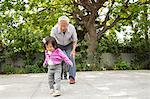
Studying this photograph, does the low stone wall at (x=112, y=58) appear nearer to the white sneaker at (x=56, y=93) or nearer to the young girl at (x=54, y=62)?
the young girl at (x=54, y=62)

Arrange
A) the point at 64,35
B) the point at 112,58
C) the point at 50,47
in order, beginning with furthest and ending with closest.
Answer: the point at 112,58 < the point at 64,35 < the point at 50,47

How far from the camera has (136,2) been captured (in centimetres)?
1505

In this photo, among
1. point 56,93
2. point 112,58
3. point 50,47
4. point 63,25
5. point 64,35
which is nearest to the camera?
point 56,93

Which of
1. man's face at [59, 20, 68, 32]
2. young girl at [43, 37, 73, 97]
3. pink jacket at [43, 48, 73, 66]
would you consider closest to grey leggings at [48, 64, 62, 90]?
young girl at [43, 37, 73, 97]

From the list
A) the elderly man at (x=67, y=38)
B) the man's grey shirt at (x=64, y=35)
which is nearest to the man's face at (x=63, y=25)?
the elderly man at (x=67, y=38)

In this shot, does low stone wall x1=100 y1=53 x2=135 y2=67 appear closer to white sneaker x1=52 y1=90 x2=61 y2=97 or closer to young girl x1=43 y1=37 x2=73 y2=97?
young girl x1=43 y1=37 x2=73 y2=97

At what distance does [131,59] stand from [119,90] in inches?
345

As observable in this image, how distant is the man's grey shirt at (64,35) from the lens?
7.55 m

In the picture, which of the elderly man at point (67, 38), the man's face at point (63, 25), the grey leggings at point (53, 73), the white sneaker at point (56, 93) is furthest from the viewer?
the elderly man at point (67, 38)

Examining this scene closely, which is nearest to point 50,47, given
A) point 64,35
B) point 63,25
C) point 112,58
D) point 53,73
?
point 53,73

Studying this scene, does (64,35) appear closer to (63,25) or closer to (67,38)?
(67,38)

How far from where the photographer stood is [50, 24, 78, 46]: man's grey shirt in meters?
7.55

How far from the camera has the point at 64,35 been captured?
7617mm

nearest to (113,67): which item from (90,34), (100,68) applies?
(100,68)
